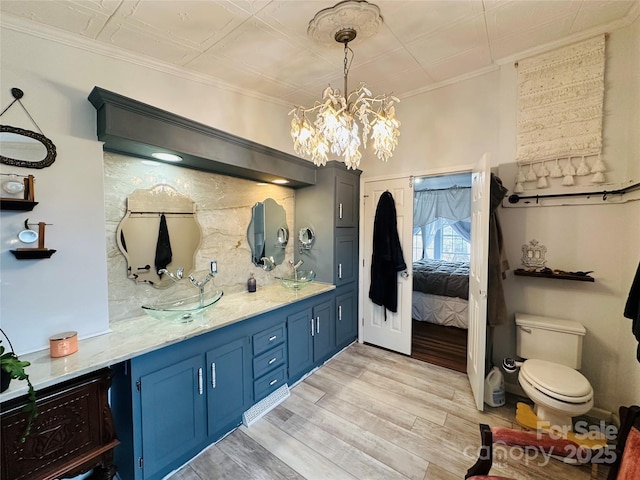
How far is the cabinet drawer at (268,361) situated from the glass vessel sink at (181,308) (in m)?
0.60

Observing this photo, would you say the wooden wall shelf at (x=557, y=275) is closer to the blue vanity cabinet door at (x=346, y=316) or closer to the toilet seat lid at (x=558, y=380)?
the toilet seat lid at (x=558, y=380)

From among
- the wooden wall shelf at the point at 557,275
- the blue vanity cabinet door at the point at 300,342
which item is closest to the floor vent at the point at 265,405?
Answer: the blue vanity cabinet door at the point at 300,342

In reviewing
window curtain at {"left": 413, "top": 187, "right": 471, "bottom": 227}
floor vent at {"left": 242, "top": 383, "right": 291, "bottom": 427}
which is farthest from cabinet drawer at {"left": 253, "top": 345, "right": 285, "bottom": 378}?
window curtain at {"left": 413, "top": 187, "right": 471, "bottom": 227}

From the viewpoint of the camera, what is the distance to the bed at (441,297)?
3.65 m

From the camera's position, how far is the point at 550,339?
1.97 m

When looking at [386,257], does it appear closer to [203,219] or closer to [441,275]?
[441,275]

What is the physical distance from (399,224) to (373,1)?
78.9 inches

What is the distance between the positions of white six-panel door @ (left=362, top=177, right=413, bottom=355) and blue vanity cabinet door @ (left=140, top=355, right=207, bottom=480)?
2102 millimetres

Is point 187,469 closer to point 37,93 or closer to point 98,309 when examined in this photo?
point 98,309

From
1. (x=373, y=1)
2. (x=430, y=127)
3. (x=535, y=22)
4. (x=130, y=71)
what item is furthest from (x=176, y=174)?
(x=535, y=22)

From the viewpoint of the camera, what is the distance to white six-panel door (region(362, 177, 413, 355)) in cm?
290

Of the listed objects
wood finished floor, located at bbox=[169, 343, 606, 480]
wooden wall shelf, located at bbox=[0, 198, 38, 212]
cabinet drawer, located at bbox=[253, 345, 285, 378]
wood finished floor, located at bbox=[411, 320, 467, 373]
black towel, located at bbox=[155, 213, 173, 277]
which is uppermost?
wooden wall shelf, located at bbox=[0, 198, 38, 212]

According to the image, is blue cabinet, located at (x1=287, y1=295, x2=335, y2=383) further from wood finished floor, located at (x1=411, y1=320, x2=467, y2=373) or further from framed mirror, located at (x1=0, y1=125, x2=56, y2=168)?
framed mirror, located at (x1=0, y1=125, x2=56, y2=168)

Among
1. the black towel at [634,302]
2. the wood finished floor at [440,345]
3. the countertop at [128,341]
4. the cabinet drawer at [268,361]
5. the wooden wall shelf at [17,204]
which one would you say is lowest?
the wood finished floor at [440,345]
